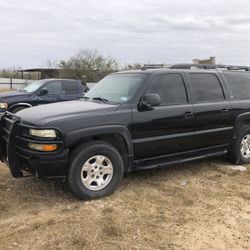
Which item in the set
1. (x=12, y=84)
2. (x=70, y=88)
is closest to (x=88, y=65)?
(x=12, y=84)

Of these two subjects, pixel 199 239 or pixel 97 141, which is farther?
pixel 97 141

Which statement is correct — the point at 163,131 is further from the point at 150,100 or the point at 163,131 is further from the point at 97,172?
the point at 97,172

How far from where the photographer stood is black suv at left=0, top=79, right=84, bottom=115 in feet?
37.9

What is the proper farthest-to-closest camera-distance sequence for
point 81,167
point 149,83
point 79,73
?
point 79,73, point 149,83, point 81,167

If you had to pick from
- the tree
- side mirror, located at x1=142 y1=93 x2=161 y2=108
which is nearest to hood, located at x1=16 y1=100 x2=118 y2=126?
side mirror, located at x1=142 y1=93 x2=161 y2=108

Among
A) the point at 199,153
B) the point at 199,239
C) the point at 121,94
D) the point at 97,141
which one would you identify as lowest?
the point at 199,239

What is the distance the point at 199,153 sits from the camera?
20.9 feet

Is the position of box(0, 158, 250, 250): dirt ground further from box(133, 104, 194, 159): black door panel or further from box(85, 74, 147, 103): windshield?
box(85, 74, 147, 103): windshield

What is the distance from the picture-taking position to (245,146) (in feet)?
23.7

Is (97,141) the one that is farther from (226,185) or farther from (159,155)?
(226,185)

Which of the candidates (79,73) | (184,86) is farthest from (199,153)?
(79,73)

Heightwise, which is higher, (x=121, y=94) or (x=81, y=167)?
(x=121, y=94)

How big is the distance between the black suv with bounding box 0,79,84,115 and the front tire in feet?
22.5

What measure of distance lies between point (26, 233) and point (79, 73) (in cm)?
3828
